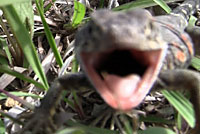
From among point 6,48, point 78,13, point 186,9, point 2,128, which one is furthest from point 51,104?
point 186,9

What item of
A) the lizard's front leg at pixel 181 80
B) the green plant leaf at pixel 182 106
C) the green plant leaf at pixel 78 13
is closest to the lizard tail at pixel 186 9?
the green plant leaf at pixel 78 13

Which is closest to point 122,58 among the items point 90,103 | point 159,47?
point 159,47

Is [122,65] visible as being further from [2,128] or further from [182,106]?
[2,128]

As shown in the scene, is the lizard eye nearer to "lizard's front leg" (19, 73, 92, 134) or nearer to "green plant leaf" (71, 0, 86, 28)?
"lizard's front leg" (19, 73, 92, 134)

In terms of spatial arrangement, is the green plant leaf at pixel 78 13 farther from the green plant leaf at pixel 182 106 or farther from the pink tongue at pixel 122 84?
the pink tongue at pixel 122 84

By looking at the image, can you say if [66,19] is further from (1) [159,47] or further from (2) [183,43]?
(1) [159,47]

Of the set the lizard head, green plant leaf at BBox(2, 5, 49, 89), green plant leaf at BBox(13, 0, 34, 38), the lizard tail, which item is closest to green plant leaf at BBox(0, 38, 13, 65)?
green plant leaf at BBox(13, 0, 34, 38)
